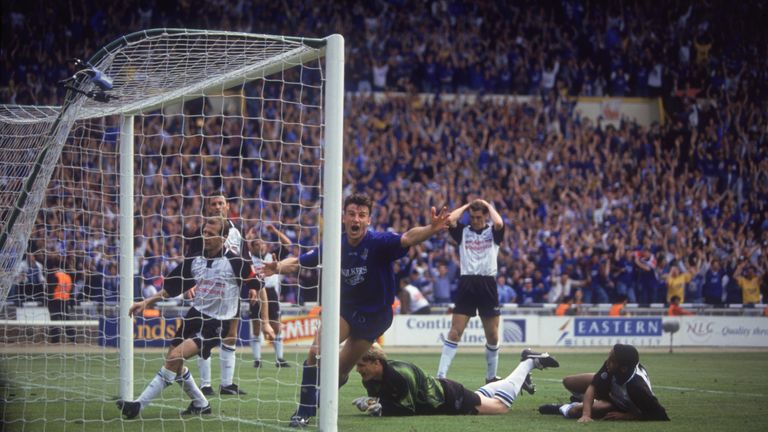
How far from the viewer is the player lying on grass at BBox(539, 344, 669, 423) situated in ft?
30.9

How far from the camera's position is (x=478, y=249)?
524 inches

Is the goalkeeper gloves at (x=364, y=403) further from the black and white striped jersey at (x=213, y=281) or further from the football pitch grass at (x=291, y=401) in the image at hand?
the black and white striped jersey at (x=213, y=281)

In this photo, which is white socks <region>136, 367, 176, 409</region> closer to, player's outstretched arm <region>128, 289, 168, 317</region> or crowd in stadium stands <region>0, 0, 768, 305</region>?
player's outstretched arm <region>128, 289, 168, 317</region>

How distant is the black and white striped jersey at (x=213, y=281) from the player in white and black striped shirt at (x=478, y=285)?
11.6ft

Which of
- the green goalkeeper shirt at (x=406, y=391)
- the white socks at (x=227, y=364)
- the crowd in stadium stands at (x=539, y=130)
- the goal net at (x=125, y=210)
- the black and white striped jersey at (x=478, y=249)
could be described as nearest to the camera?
the goal net at (x=125, y=210)

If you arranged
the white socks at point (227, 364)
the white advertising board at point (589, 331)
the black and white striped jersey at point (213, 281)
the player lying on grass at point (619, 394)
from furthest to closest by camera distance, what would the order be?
the white advertising board at point (589, 331) → the white socks at point (227, 364) → the black and white striped jersey at point (213, 281) → the player lying on grass at point (619, 394)

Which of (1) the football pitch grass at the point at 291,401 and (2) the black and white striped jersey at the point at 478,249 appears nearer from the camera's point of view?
(1) the football pitch grass at the point at 291,401

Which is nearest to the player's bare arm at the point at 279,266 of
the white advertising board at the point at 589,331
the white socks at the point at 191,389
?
the white socks at the point at 191,389

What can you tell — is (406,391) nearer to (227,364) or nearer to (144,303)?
(144,303)

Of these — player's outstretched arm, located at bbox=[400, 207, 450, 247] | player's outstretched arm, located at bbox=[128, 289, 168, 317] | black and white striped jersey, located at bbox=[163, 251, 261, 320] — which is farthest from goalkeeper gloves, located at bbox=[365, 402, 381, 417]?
player's outstretched arm, located at bbox=[128, 289, 168, 317]

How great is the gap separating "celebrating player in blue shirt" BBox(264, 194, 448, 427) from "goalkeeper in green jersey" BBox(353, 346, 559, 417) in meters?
0.29

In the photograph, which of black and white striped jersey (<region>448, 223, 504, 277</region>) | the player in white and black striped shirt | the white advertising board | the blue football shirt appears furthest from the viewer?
the white advertising board

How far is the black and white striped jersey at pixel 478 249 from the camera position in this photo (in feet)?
43.3

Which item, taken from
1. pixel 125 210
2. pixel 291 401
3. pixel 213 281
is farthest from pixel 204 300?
pixel 291 401
